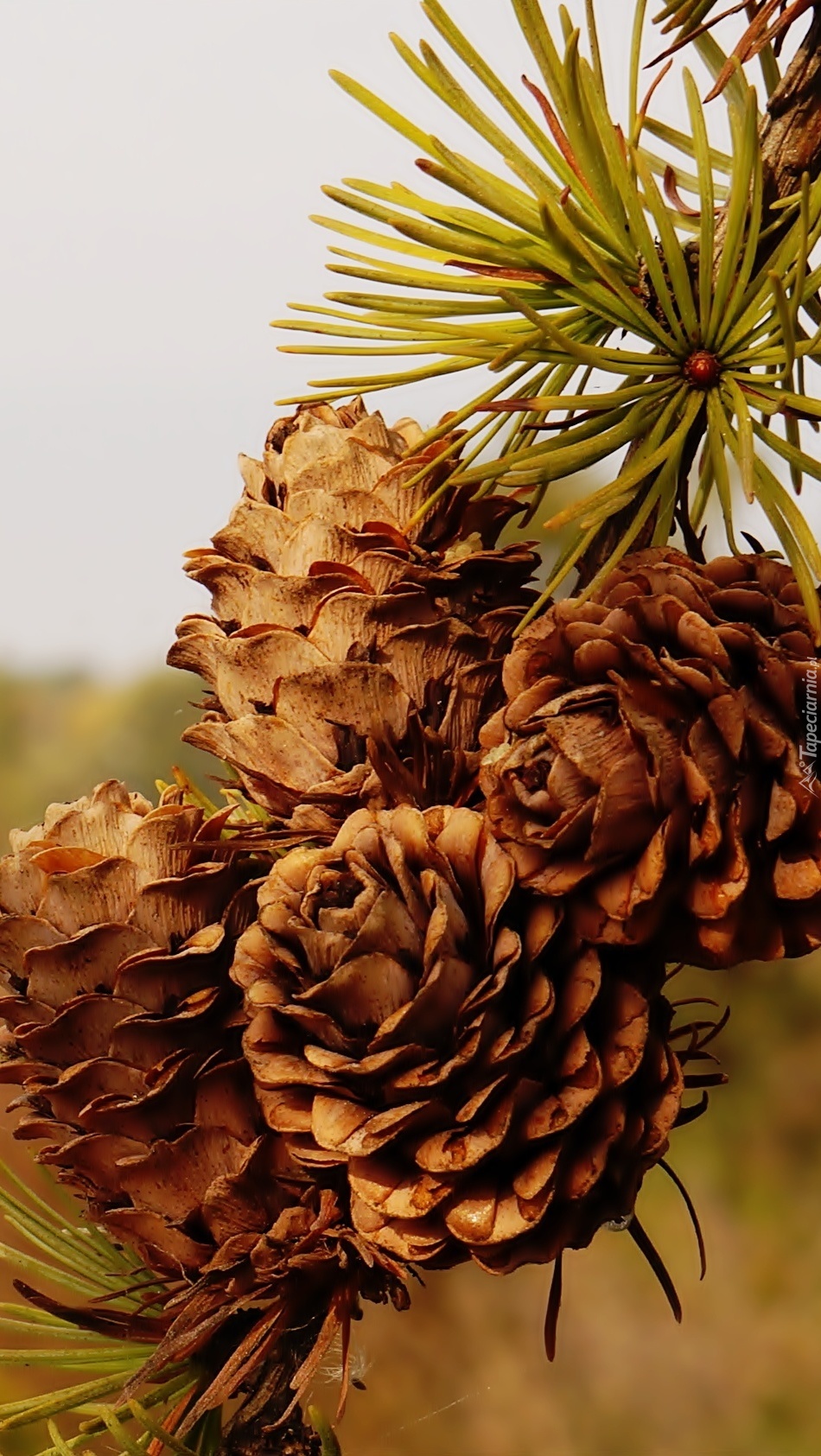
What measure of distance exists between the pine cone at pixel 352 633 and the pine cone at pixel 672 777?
3 centimetres

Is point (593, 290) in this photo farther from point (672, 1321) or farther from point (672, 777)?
point (672, 1321)

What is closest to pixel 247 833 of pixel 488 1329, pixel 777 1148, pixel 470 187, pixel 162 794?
pixel 162 794

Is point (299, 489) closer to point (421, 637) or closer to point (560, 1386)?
point (421, 637)

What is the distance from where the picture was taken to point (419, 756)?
10.7 inches

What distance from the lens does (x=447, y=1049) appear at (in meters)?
0.24

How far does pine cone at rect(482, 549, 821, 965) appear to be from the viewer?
236 millimetres

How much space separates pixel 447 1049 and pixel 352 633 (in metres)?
0.09

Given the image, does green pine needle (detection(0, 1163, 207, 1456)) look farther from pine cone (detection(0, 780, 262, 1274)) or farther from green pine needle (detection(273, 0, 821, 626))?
green pine needle (detection(273, 0, 821, 626))

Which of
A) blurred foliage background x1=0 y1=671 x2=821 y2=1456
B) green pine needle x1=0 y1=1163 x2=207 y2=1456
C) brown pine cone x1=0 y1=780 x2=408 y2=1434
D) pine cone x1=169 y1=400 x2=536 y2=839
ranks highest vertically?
pine cone x1=169 y1=400 x2=536 y2=839

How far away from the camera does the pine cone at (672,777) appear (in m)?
0.24

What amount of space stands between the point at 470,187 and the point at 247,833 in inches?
5.5

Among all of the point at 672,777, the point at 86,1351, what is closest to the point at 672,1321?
the point at 86,1351

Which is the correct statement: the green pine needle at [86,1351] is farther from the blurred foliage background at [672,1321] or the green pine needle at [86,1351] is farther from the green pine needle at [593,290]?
the blurred foliage background at [672,1321]

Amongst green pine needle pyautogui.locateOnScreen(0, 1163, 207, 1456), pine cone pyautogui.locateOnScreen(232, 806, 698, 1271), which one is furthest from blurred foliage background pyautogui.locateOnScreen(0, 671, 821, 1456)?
pine cone pyautogui.locateOnScreen(232, 806, 698, 1271)
